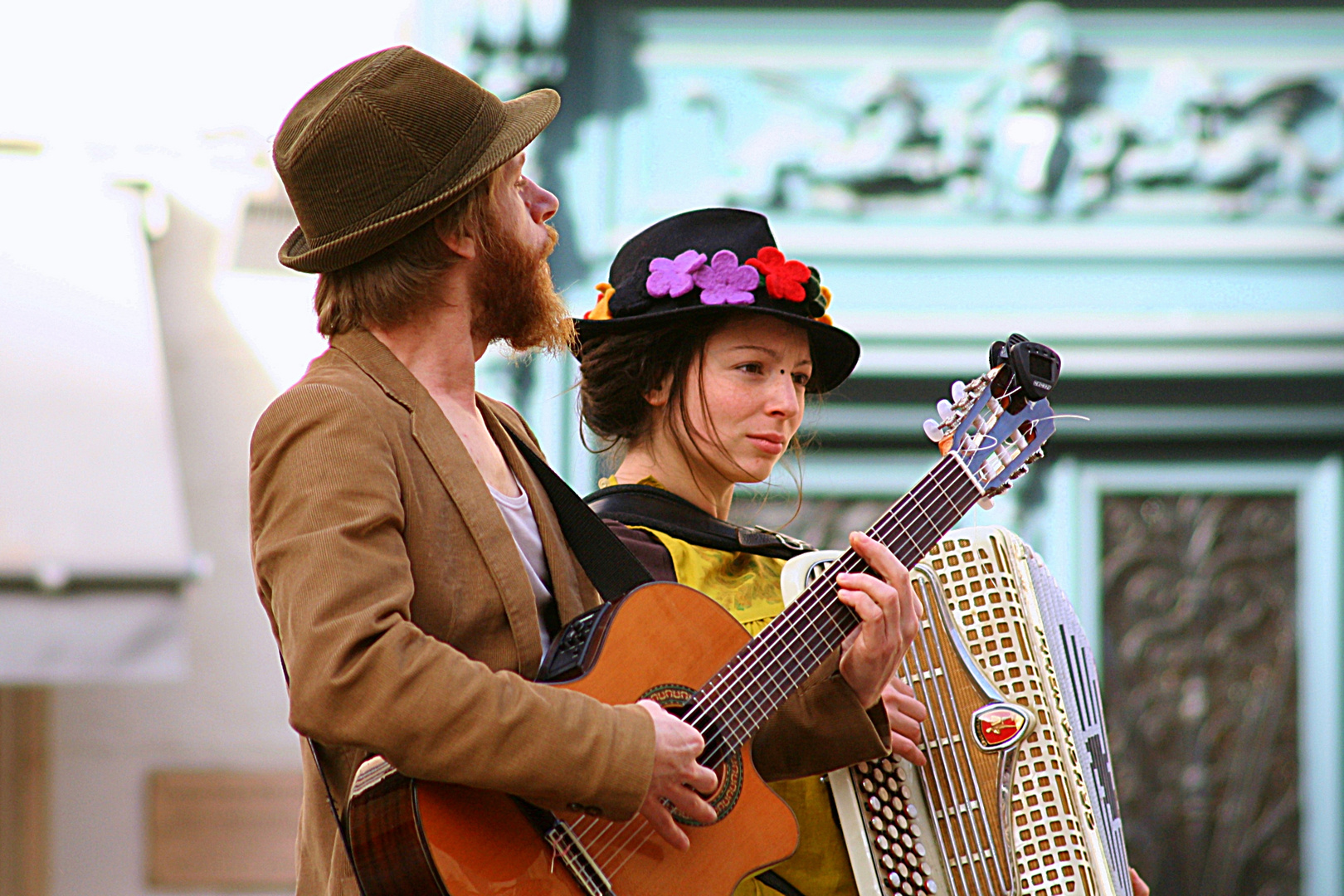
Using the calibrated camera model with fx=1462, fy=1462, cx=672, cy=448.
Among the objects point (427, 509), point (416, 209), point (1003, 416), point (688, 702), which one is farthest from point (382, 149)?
point (1003, 416)

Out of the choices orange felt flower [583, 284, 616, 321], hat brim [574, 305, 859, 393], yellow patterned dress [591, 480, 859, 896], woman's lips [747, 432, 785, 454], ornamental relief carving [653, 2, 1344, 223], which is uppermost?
ornamental relief carving [653, 2, 1344, 223]

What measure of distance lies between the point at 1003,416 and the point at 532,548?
2.48 ft

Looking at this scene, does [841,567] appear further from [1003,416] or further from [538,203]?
[538,203]

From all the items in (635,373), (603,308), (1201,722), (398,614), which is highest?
(603,308)

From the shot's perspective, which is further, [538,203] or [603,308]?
[603,308]

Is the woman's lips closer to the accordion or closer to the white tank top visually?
the accordion

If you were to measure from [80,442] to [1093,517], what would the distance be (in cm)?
336

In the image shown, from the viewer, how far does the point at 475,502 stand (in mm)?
1711

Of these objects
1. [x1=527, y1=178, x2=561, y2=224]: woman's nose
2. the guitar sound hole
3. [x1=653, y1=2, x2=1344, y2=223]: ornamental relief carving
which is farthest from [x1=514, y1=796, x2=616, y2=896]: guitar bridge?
[x1=653, y1=2, x2=1344, y2=223]: ornamental relief carving

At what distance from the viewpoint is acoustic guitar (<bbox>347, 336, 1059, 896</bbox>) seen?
1.55 m

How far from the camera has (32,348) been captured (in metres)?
4.79

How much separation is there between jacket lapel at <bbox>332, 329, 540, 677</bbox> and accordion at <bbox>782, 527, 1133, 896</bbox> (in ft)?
1.91

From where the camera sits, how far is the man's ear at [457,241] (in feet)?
5.82

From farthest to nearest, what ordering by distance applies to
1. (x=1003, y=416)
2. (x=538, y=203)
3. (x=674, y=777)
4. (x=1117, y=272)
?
1. (x=1117, y=272)
2. (x=1003, y=416)
3. (x=538, y=203)
4. (x=674, y=777)
